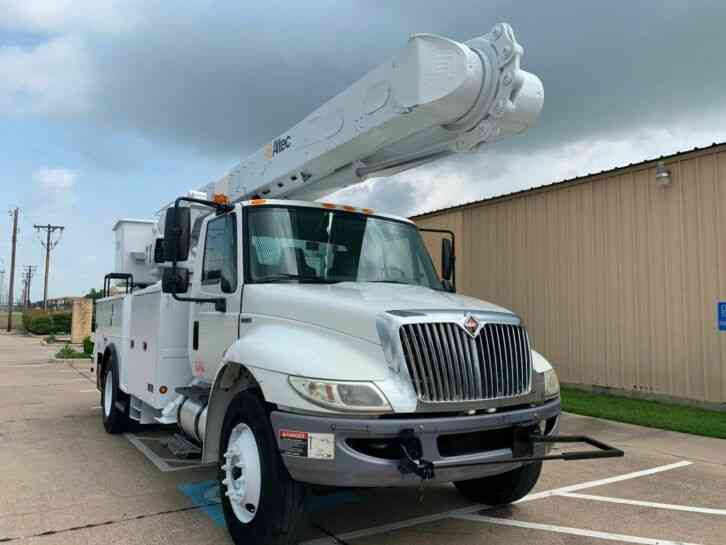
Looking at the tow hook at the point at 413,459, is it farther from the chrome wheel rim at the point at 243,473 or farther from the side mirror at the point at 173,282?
the side mirror at the point at 173,282

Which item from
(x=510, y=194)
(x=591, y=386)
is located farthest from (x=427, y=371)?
(x=510, y=194)

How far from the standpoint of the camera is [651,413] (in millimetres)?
8953

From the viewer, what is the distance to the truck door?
4.68m

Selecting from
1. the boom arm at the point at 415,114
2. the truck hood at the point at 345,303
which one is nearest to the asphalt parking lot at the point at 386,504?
the truck hood at the point at 345,303

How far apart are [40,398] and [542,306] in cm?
1003

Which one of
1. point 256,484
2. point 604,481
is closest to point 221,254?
point 256,484

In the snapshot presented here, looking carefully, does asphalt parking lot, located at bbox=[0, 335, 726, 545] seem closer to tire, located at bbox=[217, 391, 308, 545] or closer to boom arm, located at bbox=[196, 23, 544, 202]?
tire, located at bbox=[217, 391, 308, 545]

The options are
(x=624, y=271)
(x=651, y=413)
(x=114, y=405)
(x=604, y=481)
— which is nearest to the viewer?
(x=604, y=481)

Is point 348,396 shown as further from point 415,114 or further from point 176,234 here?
point 415,114

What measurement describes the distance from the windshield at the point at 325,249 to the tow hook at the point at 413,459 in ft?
5.19

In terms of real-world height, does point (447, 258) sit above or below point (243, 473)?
above

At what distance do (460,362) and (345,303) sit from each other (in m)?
0.83

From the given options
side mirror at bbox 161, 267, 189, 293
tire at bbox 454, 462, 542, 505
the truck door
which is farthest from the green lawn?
side mirror at bbox 161, 267, 189, 293

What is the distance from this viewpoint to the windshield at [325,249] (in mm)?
4605
